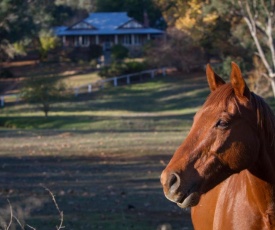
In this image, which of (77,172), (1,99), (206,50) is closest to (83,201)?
(77,172)

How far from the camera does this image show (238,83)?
4.94 m

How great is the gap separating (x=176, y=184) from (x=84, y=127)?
1385 inches

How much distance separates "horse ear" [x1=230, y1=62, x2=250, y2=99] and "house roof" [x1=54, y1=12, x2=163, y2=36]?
8194cm

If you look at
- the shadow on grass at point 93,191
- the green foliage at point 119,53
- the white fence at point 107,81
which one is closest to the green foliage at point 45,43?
the green foliage at point 119,53

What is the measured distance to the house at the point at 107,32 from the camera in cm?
8719

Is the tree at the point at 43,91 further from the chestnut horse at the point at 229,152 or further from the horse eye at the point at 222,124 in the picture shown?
the horse eye at the point at 222,124

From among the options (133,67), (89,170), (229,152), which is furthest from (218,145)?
(133,67)

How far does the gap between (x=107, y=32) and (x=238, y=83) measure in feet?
278

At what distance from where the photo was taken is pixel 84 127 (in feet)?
130

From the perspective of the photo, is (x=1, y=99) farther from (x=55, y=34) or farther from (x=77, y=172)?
(x=77, y=172)

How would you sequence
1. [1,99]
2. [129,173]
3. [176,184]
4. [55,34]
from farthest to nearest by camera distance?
[55,34]
[1,99]
[129,173]
[176,184]

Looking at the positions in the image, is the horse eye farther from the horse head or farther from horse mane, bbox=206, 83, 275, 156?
horse mane, bbox=206, 83, 275, 156

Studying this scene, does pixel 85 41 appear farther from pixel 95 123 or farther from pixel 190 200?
pixel 190 200

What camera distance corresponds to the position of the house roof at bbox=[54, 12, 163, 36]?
87562 mm
